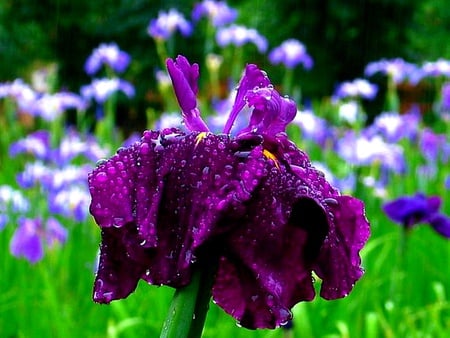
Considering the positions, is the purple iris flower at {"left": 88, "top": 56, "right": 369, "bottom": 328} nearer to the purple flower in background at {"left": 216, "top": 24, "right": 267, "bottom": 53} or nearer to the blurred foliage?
the purple flower in background at {"left": 216, "top": 24, "right": 267, "bottom": 53}

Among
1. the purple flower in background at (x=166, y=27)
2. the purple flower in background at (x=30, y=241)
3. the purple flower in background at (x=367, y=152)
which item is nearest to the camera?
the purple flower in background at (x=30, y=241)

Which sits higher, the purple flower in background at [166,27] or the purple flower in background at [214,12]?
the purple flower in background at [214,12]

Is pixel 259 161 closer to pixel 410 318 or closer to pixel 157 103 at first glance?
pixel 410 318

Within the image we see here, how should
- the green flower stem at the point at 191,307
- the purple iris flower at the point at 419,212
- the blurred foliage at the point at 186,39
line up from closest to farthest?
the green flower stem at the point at 191,307 < the purple iris flower at the point at 419,212 < the blurred foliage at the point at 186,39

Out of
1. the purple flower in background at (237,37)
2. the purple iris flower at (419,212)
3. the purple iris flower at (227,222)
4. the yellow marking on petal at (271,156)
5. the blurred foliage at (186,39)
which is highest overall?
the blurred foliage at (186,39)

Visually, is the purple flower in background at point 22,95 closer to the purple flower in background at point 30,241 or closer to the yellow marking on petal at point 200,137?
the purple flower in background at point 30,241

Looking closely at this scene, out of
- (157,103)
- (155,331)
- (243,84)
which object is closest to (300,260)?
(243,84)

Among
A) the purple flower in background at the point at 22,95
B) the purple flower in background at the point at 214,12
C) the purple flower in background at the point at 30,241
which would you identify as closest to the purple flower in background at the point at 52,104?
the purple flower in background at the point at 22,95

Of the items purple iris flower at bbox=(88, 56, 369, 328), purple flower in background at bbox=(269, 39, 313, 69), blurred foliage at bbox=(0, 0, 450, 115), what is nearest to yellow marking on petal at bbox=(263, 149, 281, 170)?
purple iris flower at bbox=(88, 56, 369, 328)
